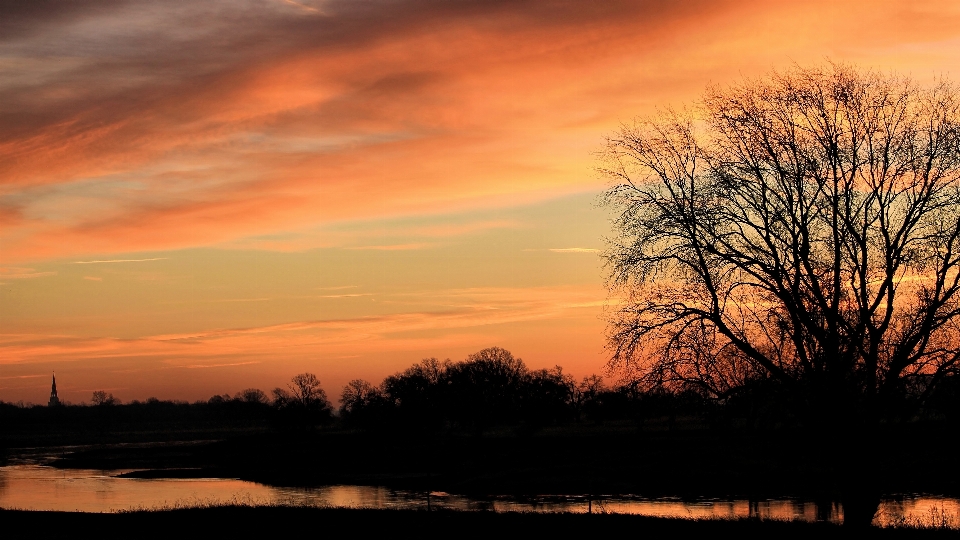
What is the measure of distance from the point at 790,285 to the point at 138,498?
5273 cm

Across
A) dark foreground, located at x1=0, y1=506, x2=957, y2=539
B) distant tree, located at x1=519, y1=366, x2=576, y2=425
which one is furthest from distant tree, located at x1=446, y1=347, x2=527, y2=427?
dark foreground, located at x1=0, y1=506, x2=957, y2=539

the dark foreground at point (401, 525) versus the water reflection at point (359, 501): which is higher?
the dark foreground at point (401, 525)

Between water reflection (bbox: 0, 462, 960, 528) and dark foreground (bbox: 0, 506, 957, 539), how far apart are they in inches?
438

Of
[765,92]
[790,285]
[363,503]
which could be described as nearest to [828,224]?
[790,285]

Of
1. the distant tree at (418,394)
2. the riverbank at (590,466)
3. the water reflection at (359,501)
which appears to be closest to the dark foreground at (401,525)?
the water reflection at (359,501)

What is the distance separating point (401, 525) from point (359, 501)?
109 feet

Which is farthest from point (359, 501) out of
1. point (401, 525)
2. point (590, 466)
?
point (401, 525)

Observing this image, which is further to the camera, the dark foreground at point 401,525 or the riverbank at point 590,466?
the riverbank at point 590,466

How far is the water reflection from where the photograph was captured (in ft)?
147

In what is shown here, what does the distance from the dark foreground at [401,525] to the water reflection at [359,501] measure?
36.5 ft

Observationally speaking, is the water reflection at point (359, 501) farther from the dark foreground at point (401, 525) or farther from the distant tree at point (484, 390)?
the distant tree at point (484, 390)

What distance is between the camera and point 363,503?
5609cm

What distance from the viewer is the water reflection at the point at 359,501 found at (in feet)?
147

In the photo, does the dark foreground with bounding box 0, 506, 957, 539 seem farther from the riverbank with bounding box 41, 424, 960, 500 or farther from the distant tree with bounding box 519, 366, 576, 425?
the distant tree with bounding box 519, 366, 576, 425
